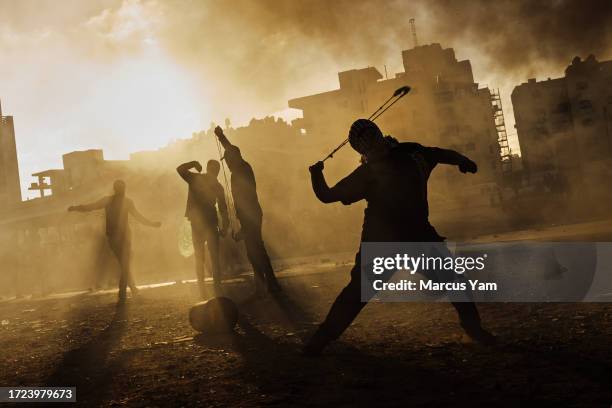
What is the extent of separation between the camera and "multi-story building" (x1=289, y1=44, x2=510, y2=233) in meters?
50.3

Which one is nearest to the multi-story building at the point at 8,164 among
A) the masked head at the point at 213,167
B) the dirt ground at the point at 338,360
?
the masked head at the point at 213,167

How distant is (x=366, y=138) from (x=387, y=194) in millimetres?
406

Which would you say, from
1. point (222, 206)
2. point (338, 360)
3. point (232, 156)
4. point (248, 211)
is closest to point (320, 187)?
point (338, 360)

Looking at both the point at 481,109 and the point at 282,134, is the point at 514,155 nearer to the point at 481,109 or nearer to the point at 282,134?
the point at 481,109

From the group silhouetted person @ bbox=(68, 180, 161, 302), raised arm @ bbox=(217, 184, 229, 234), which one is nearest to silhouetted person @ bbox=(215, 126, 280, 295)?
raised arm @ bbox=(217, 184, 229, 234)

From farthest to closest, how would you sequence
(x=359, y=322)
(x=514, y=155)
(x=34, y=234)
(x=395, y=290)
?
1. (x=514, y=155)
2. (x=34, y=234)
3. (x=395, y=290)
4. (x=359, y=322)

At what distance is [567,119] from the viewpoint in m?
53.8

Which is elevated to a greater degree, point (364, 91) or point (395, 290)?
point (364, 91)

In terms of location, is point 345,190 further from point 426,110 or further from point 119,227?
point 426,110

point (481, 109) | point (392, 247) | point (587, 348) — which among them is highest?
point (481, 109)

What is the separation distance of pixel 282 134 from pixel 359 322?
5017 cm

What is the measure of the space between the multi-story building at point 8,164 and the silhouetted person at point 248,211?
6405 centimetres

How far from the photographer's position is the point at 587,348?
3.83 meters

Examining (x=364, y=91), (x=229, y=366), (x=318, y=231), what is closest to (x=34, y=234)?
(x=318, y=231)
